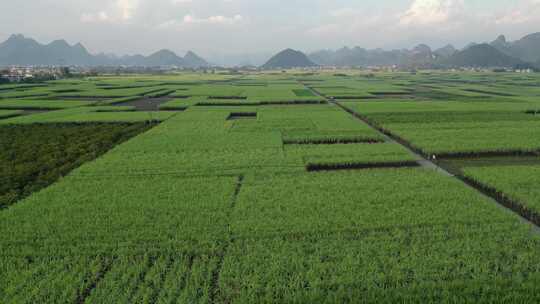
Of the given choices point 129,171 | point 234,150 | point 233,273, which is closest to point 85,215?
point 129,171

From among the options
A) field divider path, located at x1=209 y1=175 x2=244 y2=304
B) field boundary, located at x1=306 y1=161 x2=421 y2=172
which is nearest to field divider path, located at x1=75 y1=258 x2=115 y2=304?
field divider path, located at x1=209 y1=175 x2=244 y2=304

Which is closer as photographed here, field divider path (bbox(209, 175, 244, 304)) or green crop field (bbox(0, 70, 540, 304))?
field divider path (bbox(209, 175, 244, 304))

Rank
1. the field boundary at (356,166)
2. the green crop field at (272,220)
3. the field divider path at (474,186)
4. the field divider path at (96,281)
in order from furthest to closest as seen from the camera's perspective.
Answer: the field boundary at (356,166)
the field divider path at (474,186)
the green crop field at (272,220)
the field divider path at (96,281)

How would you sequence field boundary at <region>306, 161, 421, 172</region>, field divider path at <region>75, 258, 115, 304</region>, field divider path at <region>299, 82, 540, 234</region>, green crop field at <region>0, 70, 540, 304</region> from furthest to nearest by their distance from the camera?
field boundary at <region>306, 161, 421, 172</region>
field divider path at <region>299, 82, 540, 234</region>
green crop field at <region>0, 70, 540, 304</region>
field divider path at <region>75, 258, 115, 304</region>

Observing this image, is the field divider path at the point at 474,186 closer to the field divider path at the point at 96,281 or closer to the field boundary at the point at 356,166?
the field boundary at the point at 356,166

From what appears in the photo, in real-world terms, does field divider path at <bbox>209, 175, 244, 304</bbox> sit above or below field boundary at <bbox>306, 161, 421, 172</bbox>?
below

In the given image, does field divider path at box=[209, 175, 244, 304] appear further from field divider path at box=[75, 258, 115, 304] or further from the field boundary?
the field boundary

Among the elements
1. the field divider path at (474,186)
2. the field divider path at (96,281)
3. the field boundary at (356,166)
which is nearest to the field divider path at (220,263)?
the field divider path at (96,281)

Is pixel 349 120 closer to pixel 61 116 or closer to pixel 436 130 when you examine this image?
pixel 436 130

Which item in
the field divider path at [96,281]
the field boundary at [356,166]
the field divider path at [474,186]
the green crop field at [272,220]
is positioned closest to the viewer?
the field divider path at [96,281]

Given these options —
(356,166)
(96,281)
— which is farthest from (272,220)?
(356,166)

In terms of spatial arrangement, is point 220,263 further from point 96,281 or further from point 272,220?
point 96,281
